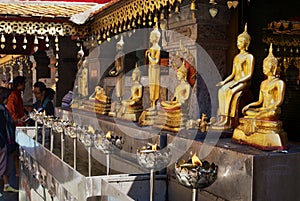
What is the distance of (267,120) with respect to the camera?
2785 mm

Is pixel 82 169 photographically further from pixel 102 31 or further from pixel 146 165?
pixel 102 31

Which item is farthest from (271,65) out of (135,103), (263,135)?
(135,103)

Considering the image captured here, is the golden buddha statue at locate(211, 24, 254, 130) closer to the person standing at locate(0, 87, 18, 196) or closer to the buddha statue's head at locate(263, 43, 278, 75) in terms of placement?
the buddha statue's head at locate(263, 43, 278, 75)

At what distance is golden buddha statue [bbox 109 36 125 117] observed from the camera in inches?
205

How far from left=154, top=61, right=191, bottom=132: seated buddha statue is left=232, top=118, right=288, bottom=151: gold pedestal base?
0.74 meters

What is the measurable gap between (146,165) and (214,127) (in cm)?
79

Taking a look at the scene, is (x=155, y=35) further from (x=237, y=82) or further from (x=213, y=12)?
(x=237, y=82)

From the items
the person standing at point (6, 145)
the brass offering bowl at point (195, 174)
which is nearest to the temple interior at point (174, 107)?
the brass offering bowl at point (195, 174)

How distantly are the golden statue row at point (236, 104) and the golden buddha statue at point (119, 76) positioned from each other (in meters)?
0.57

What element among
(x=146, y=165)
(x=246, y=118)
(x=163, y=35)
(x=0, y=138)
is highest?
(x=163, y=35)

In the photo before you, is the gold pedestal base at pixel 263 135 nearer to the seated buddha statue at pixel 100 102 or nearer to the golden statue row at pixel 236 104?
the golden statue row at pixel 236 104

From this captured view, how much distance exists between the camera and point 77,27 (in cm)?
681

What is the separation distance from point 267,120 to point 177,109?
977mm

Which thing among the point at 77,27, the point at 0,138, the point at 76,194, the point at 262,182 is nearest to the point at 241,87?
the point at 262,182
